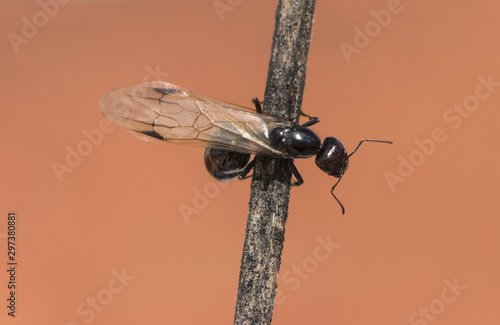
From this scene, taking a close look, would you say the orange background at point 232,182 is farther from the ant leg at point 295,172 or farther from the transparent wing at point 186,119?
the transparent wing at point 186,119

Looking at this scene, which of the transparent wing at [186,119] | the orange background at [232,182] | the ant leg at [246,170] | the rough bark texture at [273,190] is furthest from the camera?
the orange background at [232,182]

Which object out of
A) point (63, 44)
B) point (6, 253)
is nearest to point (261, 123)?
point (6, 253)

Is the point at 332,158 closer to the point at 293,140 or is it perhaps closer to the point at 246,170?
the point at 293,140

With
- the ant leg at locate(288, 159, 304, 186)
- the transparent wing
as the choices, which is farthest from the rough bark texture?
the transparent wing

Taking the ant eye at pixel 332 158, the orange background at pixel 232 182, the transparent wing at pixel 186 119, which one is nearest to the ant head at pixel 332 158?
the ant eye at pixel 332 158

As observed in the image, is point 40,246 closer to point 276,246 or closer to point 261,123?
point 261,123

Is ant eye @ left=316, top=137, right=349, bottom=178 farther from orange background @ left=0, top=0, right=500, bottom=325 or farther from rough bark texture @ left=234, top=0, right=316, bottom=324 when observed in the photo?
orange background @ left=0, top=0, right=500, bottom=325
